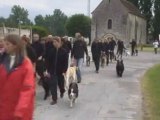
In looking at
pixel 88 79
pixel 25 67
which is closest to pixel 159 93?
pixel 88 79

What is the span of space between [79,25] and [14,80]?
116 meters

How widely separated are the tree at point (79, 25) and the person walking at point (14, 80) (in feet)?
371

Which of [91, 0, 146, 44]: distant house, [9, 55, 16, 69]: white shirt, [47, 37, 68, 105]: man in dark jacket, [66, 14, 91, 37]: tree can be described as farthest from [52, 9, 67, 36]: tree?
[9, 55, 16, 69]: white shirt

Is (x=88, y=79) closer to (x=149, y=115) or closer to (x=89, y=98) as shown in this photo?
(x=89, y=98)

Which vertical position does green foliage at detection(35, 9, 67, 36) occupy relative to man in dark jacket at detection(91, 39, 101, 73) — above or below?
above

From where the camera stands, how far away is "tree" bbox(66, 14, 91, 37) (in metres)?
121

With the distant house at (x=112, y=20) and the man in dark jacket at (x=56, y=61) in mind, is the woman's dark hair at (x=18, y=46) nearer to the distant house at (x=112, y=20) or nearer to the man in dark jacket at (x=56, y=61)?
the man in dark jacket at (x=56, y=61)

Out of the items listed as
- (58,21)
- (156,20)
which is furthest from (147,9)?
(58,21)

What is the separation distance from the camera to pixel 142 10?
394ft

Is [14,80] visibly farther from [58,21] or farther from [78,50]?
[58,21]

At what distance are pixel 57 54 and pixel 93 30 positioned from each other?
89504mm

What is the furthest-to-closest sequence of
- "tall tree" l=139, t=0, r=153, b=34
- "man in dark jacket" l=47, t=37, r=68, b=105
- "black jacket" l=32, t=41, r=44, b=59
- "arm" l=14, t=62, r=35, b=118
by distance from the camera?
"tall tree" l=139, t=0, r=153, b=34 → "black jacket" l=32, t=41, r=44, b=59 → "man in dark jacket" l=47, t=37, r=68, b=105 → "arm" l=14, t=62, r=35, b=118

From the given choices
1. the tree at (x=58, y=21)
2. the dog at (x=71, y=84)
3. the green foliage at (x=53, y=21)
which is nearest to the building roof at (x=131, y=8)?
the tree at (x=58, y=21)

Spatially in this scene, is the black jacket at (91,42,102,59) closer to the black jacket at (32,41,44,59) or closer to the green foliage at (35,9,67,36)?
the black jacket at (32,41,44,59)
